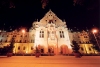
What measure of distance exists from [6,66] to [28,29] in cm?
3186

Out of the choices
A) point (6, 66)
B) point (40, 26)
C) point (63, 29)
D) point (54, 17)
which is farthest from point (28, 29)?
point (6, 66)

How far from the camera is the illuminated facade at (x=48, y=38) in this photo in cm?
3073

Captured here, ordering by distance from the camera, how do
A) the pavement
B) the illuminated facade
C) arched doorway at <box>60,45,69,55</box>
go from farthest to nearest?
arched doorway at <box>60,45,69,55</box> < the illuminated facade < the pavement

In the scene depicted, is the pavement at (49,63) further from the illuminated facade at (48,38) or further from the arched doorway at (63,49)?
the arched doorway at (63,49)

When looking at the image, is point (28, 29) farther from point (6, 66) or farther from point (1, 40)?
point (6, 66)

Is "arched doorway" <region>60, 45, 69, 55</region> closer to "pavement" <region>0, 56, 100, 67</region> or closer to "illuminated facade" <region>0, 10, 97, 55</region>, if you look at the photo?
"illuminated facade" <region>0, 10, 97, 55</region>

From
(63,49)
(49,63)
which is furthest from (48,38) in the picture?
(49,63)

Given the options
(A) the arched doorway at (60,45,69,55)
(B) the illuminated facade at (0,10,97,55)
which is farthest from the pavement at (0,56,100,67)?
(A) the arched doorway at (60,45,69,55)

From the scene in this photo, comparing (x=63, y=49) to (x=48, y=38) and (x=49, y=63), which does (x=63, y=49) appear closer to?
(x=48, y=38)

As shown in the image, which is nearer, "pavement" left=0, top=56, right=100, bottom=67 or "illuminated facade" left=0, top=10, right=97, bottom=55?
"pavement" left=0, top=56, right=100, bottom=67

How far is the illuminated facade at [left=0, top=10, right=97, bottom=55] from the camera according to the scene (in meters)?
30.7

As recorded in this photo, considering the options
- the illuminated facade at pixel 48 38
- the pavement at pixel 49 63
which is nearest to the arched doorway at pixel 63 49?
the illuminated facade at pixel 48 38

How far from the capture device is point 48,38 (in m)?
31.0

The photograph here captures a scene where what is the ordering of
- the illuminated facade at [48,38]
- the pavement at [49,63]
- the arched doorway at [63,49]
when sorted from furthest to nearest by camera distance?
the arched doorway at [63,49], the illuminated facade at [48,38], the pavement at [49,63]
